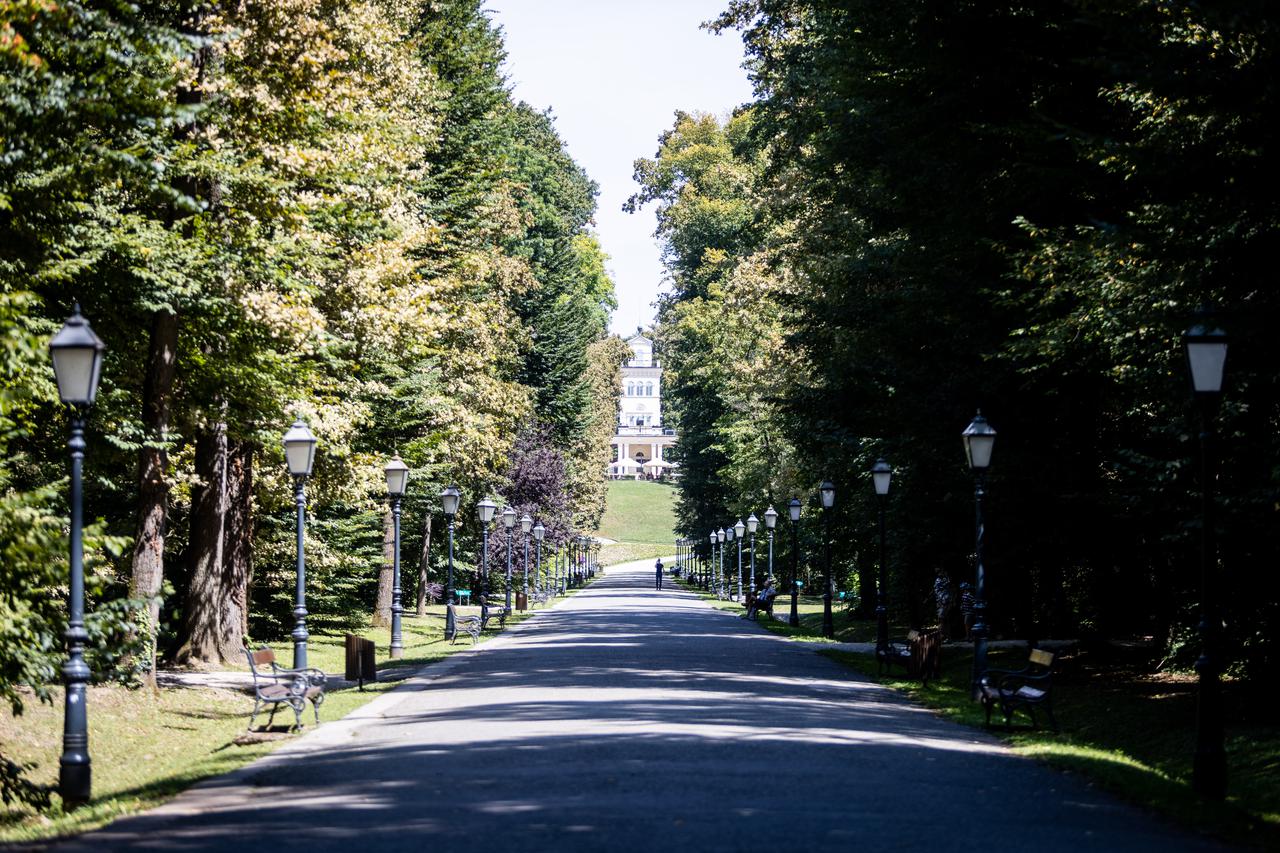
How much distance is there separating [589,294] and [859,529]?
5270cm

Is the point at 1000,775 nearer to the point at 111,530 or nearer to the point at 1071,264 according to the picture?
the point at 1071,264

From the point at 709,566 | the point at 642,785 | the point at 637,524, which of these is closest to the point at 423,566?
the point at 642,785

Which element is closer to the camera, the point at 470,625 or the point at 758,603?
the point at 470,625

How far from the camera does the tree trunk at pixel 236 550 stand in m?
25.9

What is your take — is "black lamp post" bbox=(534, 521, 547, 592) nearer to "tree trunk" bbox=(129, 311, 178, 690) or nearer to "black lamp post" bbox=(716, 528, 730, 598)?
"black lamp post" bbox=(716, 528, 730, 598)

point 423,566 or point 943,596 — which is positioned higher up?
point 423,566

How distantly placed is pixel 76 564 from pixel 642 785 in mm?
5422

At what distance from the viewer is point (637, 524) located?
531ft

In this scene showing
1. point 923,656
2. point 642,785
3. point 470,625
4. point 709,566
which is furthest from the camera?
point 709,566

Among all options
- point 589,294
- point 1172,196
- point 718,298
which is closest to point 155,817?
point 1172,196

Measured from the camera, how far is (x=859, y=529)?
110 ft

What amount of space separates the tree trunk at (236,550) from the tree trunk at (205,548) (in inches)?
17.0

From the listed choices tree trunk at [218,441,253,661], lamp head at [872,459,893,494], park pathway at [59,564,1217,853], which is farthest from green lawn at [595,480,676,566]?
park pathway at [59,564,1217,853]

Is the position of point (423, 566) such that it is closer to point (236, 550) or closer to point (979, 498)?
point (236, 550)
